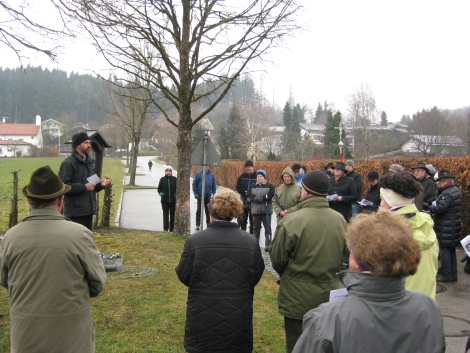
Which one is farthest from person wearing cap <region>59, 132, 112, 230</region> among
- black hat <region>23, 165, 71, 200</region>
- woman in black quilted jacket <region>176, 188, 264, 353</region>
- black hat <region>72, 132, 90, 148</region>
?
woman in black quilted jacket <region>176, 188, 264, 353</region>

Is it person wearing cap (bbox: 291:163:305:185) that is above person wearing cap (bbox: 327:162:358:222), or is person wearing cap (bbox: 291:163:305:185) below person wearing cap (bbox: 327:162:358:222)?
above

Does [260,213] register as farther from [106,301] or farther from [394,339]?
[394,339]

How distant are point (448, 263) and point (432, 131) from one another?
133 feet

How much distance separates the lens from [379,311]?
1991 millimetres

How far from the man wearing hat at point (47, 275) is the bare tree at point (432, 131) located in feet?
138

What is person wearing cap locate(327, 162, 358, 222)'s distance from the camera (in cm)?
895

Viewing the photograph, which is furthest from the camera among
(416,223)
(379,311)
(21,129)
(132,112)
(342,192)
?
(21,129)

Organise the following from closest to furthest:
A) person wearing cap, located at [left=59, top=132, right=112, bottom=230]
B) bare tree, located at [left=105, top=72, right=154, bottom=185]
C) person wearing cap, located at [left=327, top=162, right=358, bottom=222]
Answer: person wearing cap, located at [left=59, top=132, right=112, bottom=230] < person wearing cap, located at [left=327, top=162, right=358, bottom=222] < bare tree, located at [left=105, top=72, right=154, bottom=185]

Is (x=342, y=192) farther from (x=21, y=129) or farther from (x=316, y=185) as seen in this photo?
(x=21, y=129)

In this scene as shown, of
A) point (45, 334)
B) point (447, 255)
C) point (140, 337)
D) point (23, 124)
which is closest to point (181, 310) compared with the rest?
point (140, 337)

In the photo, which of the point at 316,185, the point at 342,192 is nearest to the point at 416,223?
the point at 316,185

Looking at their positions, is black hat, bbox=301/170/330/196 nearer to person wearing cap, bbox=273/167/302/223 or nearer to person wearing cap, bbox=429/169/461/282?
person wearing cap, bbox=429/169/461/282

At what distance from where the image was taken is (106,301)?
6.09 metres

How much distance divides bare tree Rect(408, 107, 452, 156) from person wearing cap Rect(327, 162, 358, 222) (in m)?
35.0
